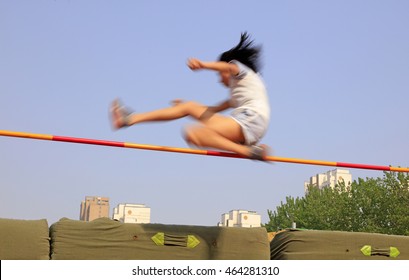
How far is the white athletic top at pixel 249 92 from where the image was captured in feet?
16.9

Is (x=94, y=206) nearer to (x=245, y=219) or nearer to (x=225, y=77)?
(x=245, y=219)

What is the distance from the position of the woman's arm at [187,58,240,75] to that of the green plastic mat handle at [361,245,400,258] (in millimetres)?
2118

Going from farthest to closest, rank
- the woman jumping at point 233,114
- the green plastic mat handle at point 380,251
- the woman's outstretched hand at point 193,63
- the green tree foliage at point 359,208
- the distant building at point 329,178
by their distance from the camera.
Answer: the distant building at point 329,178, the green tree foliage at point 359,208, the green plastic mat handle at point 380,251, the woman jumping at point 233,114, the woman's outstretched hand at point 193,63

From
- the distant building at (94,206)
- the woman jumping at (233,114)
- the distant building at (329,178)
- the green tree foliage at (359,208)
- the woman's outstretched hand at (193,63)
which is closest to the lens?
the woman's outstretched hand at (193,63)

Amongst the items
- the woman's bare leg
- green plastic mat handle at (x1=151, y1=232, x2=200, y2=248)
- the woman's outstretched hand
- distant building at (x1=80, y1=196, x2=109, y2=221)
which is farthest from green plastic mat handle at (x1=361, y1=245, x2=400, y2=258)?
distant building at (x1=80, y1=196, x2=109, y2=221)

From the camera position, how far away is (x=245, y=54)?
527 cm

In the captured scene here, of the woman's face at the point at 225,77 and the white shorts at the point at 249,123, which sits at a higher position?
the woman's face at the point at 225,77

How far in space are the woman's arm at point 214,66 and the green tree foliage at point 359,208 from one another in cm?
3144

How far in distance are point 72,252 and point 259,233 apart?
1.65m

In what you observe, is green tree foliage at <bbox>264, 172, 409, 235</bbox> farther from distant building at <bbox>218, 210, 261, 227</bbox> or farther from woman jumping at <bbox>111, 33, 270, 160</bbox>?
distant building at <bbox>218, 210, 261, 227</bbox>

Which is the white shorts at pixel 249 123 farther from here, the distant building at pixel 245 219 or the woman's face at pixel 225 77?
the distant building at pixel 245 219

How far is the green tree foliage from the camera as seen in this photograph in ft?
117

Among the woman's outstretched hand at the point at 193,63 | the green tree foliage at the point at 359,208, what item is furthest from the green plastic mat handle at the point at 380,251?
the green tree foliage at the point at 359,208
